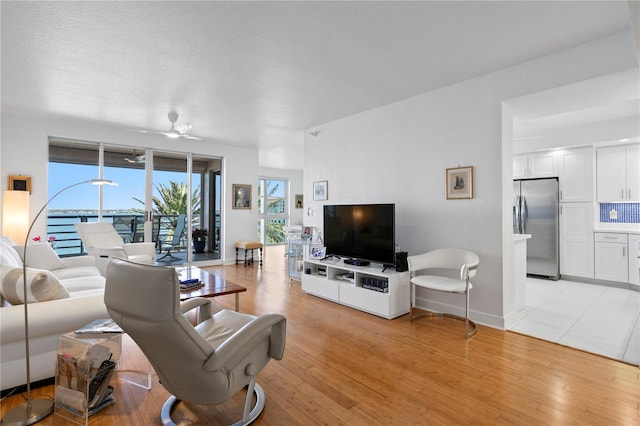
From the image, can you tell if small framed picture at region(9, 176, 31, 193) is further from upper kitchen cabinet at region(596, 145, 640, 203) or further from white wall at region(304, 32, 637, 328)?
upper kitchen cabinet at region(596, 145, 640, 203)

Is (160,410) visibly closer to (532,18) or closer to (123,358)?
(123,358)

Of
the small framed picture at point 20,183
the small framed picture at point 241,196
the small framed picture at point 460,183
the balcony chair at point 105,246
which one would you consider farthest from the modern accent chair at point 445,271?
the small framed picture at point 20,183

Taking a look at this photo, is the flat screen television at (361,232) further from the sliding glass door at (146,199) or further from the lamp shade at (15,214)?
the lamp shade at (15,214)

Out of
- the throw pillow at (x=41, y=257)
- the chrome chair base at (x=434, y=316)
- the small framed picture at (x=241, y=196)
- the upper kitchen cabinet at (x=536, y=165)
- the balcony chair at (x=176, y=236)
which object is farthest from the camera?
the small framed picture at (x=241, y=196)

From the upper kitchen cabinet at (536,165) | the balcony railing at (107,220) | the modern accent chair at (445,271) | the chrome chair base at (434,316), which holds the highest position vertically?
the upper kitchen cabinet at (536,165)

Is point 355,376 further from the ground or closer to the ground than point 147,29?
closer to the ground

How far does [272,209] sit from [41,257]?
7266 millimetres

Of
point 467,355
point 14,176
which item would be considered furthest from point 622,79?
point 14,176

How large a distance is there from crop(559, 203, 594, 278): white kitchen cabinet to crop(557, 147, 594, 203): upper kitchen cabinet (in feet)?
0.45

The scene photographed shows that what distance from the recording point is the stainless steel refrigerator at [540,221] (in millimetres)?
5379

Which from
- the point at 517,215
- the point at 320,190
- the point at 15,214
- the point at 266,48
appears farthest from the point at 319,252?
the point at 15,214

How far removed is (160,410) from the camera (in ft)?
6.35

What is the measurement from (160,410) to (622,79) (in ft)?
14.4

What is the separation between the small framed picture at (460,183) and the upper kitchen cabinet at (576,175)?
3127mm
